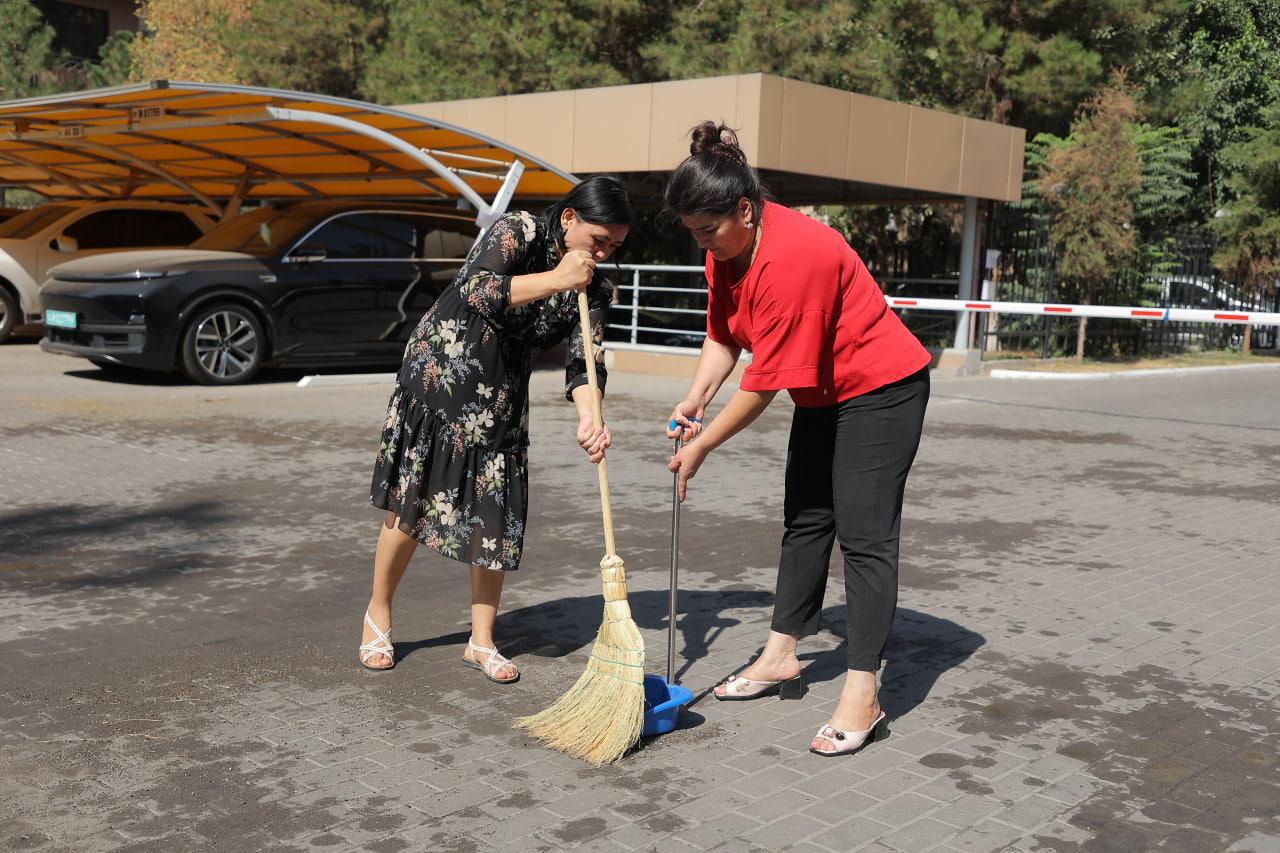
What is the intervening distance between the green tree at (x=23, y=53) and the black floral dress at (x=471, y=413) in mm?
32228

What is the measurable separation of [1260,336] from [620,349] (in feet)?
48.5

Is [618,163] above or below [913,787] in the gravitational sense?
above

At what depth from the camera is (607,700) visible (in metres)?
3.73

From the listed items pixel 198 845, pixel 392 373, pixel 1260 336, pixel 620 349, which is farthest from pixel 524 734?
pixel 1260 336

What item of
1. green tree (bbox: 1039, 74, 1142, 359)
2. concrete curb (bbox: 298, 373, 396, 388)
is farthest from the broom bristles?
green tree (bbox: 1039, 74, 1142, 359)

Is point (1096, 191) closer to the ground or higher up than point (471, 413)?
higher up

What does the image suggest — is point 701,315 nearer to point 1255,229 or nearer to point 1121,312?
point 1121,312

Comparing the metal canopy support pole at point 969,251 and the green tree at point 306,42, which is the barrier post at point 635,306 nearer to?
the metal canopy support pole at point 969,251

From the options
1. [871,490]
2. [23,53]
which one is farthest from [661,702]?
[23,53]

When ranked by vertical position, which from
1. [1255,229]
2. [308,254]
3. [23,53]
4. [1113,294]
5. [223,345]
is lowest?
[223,345]

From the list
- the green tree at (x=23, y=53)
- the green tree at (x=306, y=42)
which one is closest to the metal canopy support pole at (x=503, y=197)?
the green tree at (x=306, y=42)

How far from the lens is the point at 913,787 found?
3.54 metres

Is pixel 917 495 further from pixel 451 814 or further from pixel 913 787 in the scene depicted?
pixel 451 814

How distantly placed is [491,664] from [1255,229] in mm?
21579
